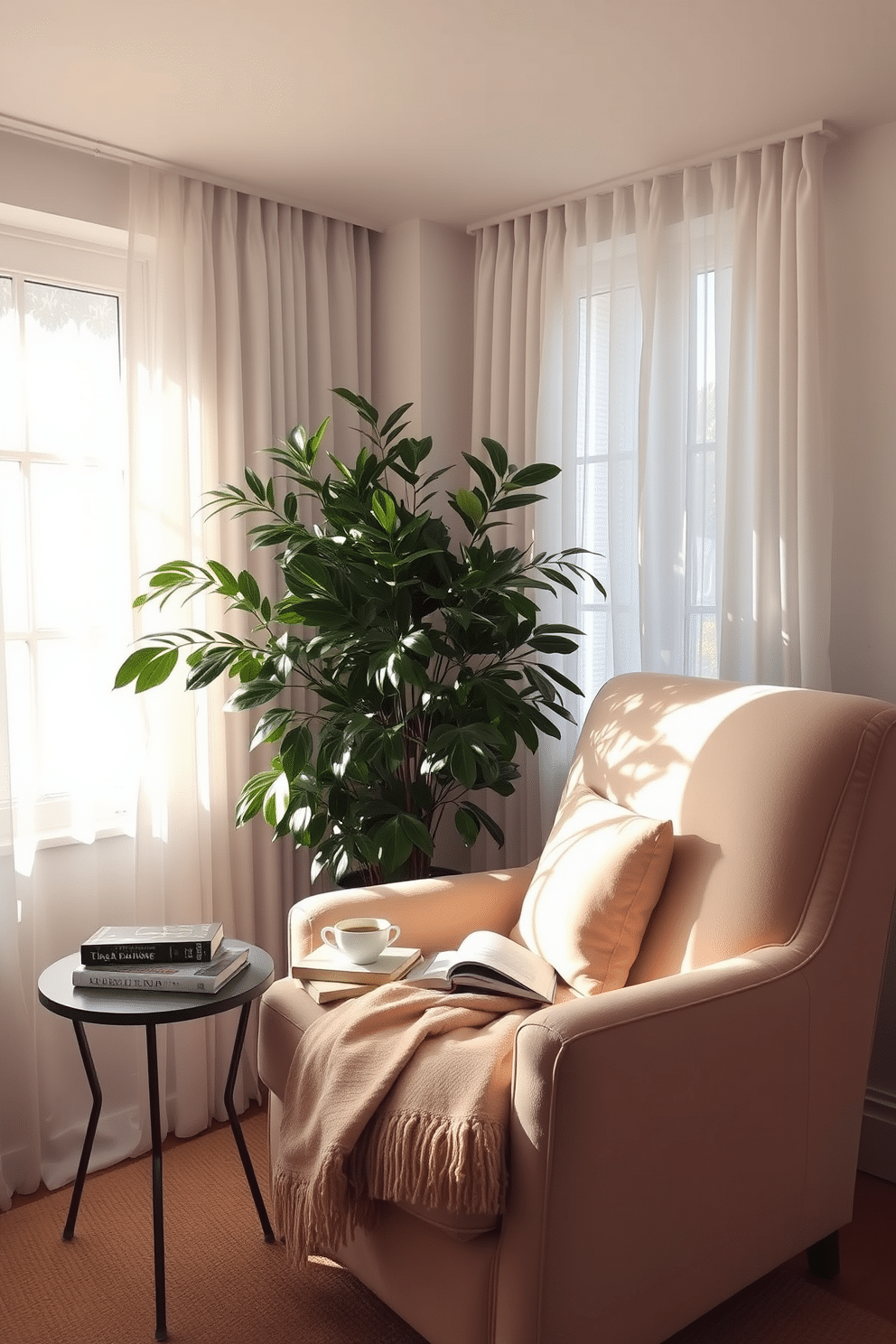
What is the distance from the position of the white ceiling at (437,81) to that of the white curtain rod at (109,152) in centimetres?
1

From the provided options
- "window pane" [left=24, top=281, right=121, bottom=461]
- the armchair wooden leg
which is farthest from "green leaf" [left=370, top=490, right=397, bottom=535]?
the armchair wooden leg

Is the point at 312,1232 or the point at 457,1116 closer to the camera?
the point at 457,1116

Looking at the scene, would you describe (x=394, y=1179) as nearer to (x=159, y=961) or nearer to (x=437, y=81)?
(x=159, y=961)

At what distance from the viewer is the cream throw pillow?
7.16ft

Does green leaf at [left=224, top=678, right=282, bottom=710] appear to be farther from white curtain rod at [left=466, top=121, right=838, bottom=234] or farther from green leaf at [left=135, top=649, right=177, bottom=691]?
white curtain rod at [left=466, top=121, right=838, bottom=234]

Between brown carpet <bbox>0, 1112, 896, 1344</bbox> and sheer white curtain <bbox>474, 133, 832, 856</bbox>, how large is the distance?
132 cm

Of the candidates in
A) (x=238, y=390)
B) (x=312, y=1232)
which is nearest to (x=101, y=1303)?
(x=312, y=1232)

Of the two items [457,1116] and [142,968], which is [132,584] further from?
[457,1116]

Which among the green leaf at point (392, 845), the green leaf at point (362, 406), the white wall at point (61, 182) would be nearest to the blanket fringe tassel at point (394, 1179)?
the green leaf at point (392, 845)

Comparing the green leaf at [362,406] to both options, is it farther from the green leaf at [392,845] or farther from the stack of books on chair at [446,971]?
the stack of books on chair at [446,971]

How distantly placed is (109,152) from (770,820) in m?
2.19

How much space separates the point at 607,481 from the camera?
3068 millimetres

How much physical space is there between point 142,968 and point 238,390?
156 cm

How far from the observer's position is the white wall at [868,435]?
2.63 m
